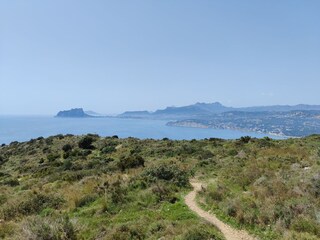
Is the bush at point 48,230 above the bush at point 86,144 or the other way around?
above

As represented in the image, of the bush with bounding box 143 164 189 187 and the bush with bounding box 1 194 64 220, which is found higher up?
the bush with bounding box 143 164 189 187

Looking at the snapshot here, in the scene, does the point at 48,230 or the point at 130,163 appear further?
the point at 130,163

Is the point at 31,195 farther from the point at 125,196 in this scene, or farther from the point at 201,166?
the point at 201,166

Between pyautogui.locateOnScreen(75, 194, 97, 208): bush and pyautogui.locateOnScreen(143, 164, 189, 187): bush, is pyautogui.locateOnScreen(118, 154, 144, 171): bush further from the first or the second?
pyautogui.locateOnScreen(75, 194, 97, 208): bush

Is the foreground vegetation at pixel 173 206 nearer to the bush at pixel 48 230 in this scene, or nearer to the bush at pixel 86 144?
the bush at pixel 48 230

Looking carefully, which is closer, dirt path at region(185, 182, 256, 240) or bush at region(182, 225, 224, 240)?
bush at region(182, 225, 224, 240)

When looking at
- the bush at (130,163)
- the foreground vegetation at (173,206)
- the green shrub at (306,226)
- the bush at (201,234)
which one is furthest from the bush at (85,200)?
the green shrub at (306,226)

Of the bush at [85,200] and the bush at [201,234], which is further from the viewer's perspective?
the bush at [85,200]

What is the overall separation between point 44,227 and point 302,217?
Answer: 7097mm

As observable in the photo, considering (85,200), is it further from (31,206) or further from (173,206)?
(173,206)

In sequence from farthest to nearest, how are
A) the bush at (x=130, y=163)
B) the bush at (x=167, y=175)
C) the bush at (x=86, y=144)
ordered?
the bush at (x=86, y=144) → the bush at (x=130, y=163) → the bush at (x=167, y=175)

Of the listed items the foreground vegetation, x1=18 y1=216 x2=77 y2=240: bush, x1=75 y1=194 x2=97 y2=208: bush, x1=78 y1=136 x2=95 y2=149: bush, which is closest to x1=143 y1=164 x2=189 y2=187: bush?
the foreground vegetation

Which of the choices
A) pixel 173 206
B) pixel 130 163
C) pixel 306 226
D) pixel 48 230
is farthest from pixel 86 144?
pixel 306 226

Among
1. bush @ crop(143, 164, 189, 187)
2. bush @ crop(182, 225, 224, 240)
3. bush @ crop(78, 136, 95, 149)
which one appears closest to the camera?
bush @ crop(182, 225, 224, 240)
